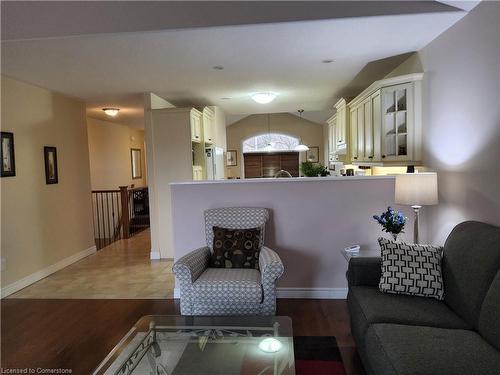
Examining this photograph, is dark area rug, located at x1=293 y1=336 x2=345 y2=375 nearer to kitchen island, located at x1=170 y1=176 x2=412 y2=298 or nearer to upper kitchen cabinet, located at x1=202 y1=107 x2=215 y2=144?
kitchen island, located at x1=170 y1=176 x2=412 y2=298

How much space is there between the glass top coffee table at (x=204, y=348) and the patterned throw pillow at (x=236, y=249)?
830mm

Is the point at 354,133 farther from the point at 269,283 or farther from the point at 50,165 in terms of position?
the point at 50,165

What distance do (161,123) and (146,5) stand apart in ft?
7.98

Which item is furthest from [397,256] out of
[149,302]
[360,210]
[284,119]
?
[284,119]

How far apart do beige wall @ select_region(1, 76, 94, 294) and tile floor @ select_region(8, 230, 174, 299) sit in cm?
28

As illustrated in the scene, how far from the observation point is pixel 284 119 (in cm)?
1072

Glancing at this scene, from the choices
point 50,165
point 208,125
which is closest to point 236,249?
point 50,165

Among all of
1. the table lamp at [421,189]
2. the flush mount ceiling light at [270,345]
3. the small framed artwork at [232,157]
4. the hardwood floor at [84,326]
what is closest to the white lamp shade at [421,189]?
the table lamp at [421,189]

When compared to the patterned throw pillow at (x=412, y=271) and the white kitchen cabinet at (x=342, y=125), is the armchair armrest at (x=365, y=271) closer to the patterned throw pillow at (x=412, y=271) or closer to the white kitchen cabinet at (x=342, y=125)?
the patterned throw pillow at (x=412, y=271)

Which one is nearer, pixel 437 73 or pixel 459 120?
pixel 459 120

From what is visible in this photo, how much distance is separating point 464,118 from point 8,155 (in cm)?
457

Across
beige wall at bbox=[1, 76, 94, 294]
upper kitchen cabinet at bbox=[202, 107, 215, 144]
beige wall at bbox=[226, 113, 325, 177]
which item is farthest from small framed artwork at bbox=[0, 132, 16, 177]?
beige wall at bbox=[226, 113, 325, 177]

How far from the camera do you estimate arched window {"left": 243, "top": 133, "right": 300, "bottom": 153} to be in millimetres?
10945

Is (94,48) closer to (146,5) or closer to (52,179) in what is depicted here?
(146,5)
